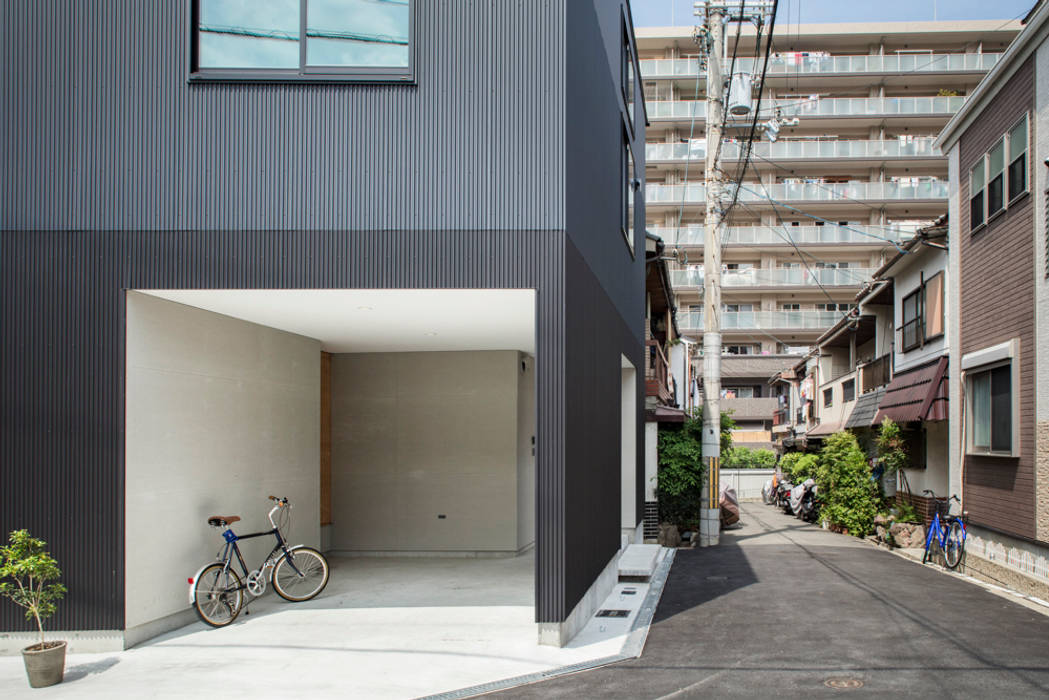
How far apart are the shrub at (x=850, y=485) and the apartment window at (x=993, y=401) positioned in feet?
17.0

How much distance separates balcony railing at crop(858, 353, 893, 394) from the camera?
64.7ft

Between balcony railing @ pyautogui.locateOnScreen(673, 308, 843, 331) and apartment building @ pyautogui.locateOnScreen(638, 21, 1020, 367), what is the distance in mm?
70

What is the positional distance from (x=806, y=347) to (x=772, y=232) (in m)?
7.46

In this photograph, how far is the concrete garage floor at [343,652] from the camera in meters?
5.83

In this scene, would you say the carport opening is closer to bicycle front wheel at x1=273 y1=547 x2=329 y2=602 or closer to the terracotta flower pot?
bicycle front wheel at x1=273 y1=547 x2=329 y2=602

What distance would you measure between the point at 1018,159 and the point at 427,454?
30.4 feet

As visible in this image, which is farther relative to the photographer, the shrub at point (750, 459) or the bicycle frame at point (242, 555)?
the shrub at point (750, 459)

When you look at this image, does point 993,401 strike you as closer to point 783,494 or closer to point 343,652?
point 343,652

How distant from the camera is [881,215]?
3928 centimetres

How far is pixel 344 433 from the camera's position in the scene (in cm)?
1241

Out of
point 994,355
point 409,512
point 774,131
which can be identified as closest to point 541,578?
point 409,512

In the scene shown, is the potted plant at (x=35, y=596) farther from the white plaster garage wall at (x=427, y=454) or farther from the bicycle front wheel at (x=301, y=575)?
the white plaster garage wall at (x=427, y=454)

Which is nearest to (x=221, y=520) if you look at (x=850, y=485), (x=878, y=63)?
(x=850, y=485)

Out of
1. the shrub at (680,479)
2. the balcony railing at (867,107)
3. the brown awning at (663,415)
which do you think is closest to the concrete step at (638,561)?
the shrub at (680,479)
